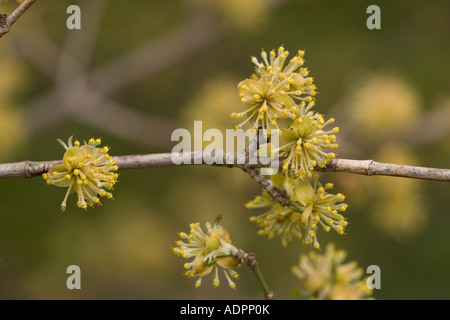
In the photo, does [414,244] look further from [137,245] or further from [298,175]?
[298,175]

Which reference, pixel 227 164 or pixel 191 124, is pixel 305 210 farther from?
pixel 191 124

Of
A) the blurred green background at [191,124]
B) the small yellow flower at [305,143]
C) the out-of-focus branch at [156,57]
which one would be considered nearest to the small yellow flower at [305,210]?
the small yellow flower at [305,143]

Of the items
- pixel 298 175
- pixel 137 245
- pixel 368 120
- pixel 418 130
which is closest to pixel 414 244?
pixel 418 130

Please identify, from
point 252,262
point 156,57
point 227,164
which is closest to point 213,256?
point 252,262

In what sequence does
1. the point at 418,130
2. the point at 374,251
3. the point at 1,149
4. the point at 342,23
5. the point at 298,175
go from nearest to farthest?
the point at 298,175, the point at 1,149, the point at 418,130, the point at 374,251, the point at 342,23

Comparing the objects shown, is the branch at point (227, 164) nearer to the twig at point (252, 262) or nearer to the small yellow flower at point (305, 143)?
the small yellow flower at point (305, 143)

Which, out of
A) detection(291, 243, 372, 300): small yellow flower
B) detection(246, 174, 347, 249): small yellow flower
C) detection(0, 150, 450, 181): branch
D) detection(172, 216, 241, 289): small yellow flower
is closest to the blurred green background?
detection(291, 243, 372, 300): small yellow flower
